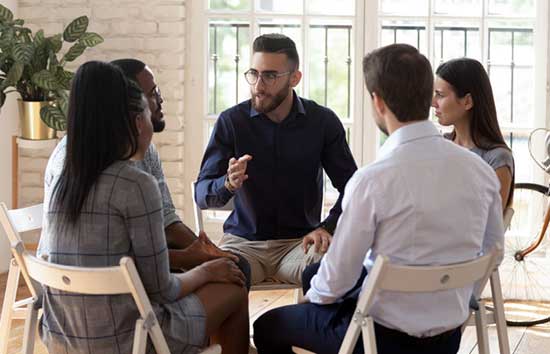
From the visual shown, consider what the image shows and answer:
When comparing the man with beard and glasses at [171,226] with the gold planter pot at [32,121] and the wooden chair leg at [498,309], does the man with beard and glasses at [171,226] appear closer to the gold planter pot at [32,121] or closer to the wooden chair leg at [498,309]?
the wooden chair leg at [498,309]

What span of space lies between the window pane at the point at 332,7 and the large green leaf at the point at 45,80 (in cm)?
149

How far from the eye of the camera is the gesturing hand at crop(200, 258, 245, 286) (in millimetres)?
2969

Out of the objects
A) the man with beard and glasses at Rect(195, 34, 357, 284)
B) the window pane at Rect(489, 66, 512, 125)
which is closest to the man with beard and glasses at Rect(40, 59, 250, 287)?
the man with beard and glasses at Rect(195, 34, 357, 284)

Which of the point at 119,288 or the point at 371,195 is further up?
the point at 371,195

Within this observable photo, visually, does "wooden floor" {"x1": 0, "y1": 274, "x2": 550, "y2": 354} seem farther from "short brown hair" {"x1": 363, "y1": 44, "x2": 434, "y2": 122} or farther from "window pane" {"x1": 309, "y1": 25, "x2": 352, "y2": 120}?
"short brown hair" {"x1": 363, "y1": 44, "x2": 434, "y2": 122}

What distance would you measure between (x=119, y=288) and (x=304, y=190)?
1464 mm

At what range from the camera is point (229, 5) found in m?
5.53

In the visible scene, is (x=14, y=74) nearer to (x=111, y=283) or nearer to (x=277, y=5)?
(x=277, y=5)

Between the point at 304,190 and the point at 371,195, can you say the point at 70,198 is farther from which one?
the point at 304,190

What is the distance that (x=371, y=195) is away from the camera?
8.38 ft

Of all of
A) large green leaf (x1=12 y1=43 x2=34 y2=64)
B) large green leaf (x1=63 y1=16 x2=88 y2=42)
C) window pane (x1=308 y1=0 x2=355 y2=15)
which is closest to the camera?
large green leaf (x1=12 y1=43 x2=34 y2=64)

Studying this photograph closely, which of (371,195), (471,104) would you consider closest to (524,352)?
(471,104)

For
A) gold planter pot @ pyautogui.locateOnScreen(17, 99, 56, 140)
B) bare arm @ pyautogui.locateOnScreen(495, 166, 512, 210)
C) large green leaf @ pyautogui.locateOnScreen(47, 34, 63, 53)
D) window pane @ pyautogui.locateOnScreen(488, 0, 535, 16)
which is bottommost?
bare arm @ pyautogui.locateOnScreen(495, 166, 512, 210)

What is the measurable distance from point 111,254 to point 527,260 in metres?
3.26
